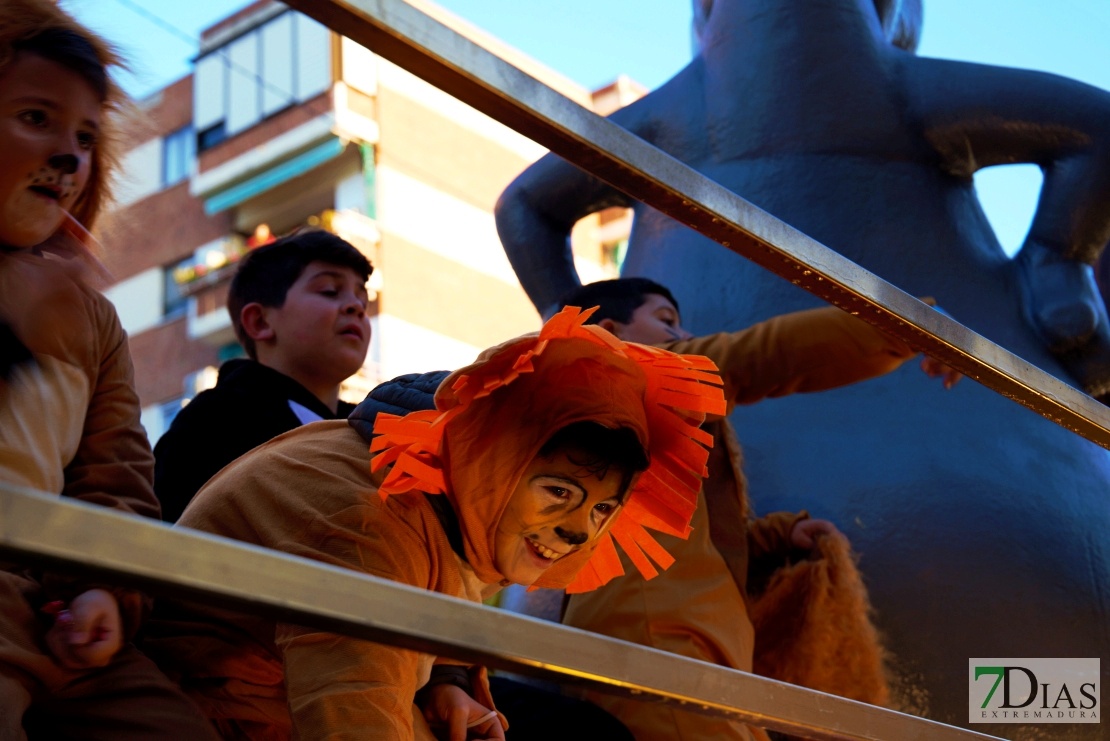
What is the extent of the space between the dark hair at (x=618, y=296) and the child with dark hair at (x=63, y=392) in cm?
78

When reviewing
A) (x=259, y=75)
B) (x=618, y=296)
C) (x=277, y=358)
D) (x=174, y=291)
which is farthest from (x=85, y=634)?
(x=174, y=291)

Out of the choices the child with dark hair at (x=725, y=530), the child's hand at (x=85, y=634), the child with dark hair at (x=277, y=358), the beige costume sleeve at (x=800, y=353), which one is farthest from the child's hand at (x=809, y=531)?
the child's hand at (x=85, y=634)

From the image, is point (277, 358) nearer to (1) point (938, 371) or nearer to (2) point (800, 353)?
(2) point (800, 353)

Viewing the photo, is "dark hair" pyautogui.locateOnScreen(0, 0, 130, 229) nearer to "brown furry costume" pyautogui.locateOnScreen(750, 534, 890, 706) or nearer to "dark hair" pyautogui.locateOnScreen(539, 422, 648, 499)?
"dark hair" pyautogui.locateOnScreen(539, 422, 648, 499)

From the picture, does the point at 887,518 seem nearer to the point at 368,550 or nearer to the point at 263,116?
the point at 368,550

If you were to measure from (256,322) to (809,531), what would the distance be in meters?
0.75

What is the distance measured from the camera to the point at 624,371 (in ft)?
4.22

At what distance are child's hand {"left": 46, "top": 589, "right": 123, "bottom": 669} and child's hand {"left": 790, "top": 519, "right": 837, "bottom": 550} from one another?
1003mm

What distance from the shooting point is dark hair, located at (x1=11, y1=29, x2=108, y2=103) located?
1230mm

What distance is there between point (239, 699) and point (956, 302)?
1.30m

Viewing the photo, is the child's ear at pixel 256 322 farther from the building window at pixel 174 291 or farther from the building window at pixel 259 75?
the building window at pixel 174 291

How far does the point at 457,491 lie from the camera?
1.23 metres

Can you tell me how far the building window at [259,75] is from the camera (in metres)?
10.6

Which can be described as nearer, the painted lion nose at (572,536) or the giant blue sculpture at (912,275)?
the painted lion nose at (572,536)
